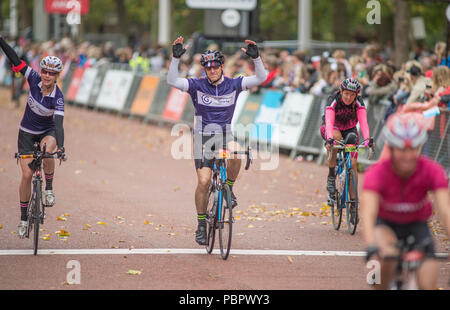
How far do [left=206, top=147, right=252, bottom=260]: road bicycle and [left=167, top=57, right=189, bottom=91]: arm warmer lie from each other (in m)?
0.79

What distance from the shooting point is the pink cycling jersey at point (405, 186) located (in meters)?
5.65

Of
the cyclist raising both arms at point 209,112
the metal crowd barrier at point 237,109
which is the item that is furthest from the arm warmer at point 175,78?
the metal crowd barrier at point 237,109

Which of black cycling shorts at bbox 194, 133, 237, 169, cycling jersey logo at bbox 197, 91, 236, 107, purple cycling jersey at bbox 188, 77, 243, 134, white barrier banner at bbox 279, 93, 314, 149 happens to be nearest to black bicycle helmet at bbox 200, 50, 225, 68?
purple cycling jersey at bbox 188, 77, 243, 134

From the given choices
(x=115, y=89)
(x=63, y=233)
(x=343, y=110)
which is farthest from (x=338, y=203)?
(x=115, y=89)

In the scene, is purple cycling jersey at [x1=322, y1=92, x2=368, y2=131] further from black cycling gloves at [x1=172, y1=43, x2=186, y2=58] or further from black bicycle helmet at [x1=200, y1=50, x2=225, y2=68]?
black cycling gloves at [x1=172, y1=43, x2=186, y2=58]

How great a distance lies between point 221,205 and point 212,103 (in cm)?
110

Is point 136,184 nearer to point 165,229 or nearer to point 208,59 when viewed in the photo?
A: point 165,229

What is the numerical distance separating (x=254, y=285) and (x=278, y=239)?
2.42 metres

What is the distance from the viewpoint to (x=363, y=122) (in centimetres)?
1022

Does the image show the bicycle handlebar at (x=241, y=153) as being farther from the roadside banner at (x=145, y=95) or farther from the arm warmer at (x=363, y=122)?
the roadside banner at (x=145, y=95)

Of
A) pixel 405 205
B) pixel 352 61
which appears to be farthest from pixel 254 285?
pixel 352 61

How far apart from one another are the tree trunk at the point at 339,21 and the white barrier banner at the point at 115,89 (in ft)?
36.4
